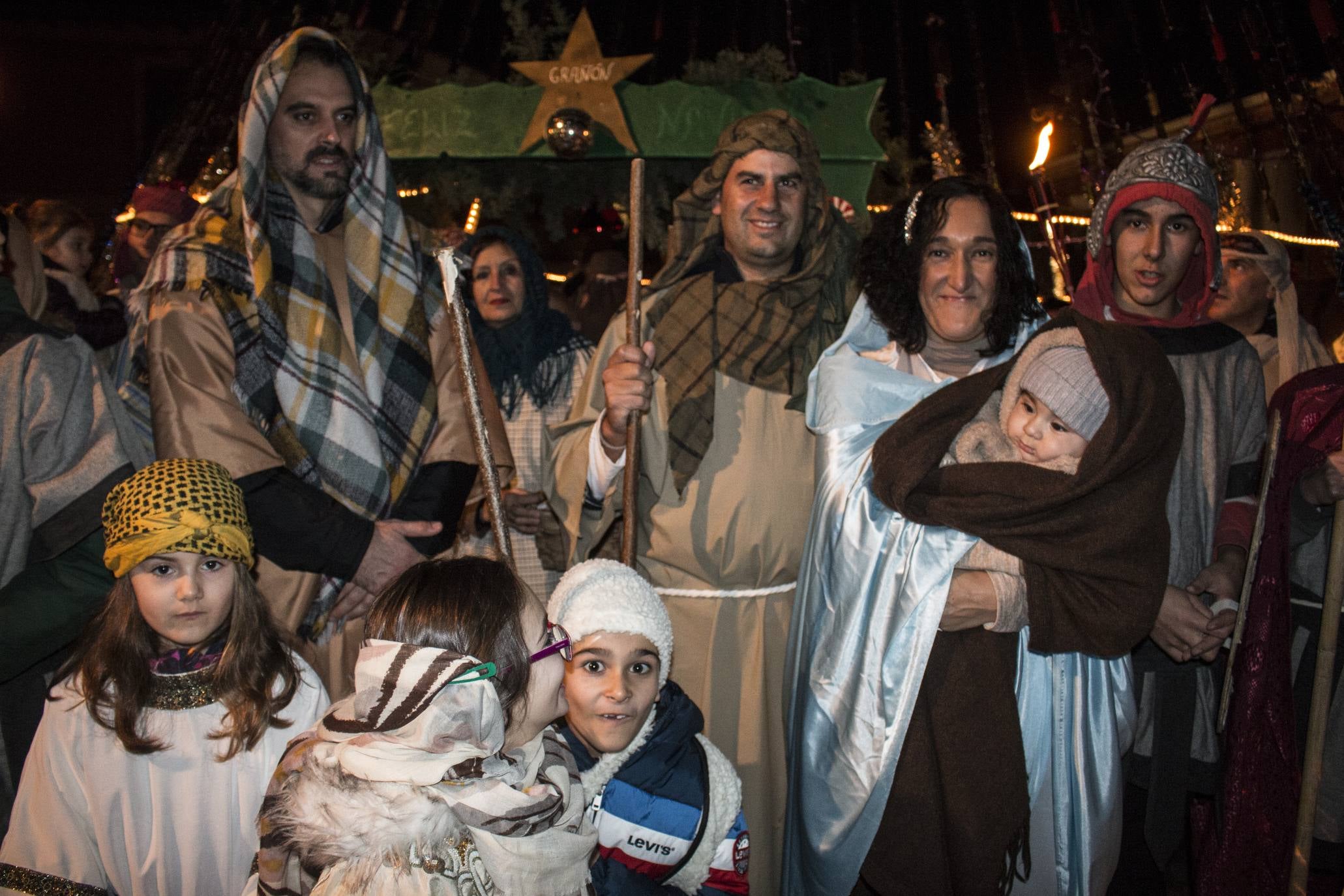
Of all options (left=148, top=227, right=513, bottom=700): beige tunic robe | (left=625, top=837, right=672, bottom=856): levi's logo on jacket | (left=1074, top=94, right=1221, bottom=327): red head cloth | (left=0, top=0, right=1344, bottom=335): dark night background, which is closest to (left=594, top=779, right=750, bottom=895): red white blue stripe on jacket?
(left=625, top=837, right=672, bottom=856): levi's logo on jacket

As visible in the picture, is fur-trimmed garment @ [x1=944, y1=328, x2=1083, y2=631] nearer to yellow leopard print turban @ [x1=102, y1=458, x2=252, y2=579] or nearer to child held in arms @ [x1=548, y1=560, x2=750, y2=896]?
child held in arms @ [x1=548, y1=560, x2=750, y2=896]

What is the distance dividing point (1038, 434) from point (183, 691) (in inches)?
80.5

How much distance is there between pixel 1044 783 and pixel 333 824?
1593 mm

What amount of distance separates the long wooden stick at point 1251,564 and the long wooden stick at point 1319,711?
165mm

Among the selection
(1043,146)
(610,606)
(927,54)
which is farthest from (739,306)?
(927,54)

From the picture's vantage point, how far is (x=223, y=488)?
2244 mm

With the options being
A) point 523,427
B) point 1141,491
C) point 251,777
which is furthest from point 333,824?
point 523,427

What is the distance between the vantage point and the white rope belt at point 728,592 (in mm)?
2797

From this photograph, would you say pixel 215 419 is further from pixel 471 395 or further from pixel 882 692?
pixel 882 692

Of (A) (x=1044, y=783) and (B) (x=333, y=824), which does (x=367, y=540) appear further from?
(A) (x=1044, y=783)

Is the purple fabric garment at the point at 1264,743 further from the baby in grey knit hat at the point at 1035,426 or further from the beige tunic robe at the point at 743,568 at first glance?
the beige tunic robe at the point at 743,568

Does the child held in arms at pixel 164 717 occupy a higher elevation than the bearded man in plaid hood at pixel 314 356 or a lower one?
lower

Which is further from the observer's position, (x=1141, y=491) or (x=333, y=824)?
(x=1141, y=491)

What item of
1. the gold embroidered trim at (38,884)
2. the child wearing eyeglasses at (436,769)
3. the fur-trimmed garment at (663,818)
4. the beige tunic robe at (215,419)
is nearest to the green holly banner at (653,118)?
the beige tunic robe at (215,419)
